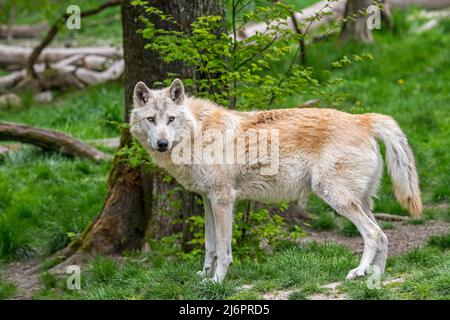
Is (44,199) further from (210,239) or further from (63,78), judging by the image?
(63,78)

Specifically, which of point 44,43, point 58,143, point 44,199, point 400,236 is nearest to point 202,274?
point 400,236

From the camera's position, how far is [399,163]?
693cm

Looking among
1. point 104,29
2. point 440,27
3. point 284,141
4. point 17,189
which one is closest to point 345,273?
point 284,141

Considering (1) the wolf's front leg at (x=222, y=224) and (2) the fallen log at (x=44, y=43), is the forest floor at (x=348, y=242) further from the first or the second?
(2) the fallen log at (x=44, y=43)

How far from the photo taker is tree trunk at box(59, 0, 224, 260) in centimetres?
921

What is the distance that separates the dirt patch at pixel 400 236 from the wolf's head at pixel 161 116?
3.01 m

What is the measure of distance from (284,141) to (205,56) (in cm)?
135

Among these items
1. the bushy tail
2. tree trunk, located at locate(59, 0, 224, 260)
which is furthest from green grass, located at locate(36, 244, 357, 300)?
tree trunk, located at locate(59, 0, 224, 260)

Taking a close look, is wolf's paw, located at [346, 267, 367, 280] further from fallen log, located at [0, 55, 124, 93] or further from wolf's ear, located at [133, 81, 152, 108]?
fallen log, located at [0, 55, 124, 93]

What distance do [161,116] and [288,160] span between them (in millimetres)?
1207

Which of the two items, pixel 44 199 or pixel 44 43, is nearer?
pixel 44 199

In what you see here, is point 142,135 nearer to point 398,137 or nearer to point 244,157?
point 244,157

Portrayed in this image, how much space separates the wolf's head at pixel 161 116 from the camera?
22.1 feet

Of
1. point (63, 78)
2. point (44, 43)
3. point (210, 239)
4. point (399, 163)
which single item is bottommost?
point (210, 239)
